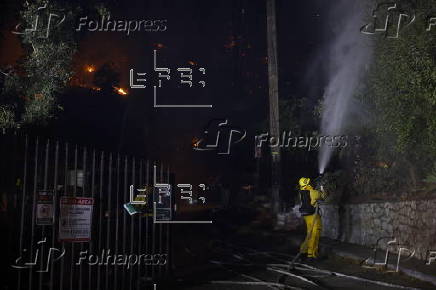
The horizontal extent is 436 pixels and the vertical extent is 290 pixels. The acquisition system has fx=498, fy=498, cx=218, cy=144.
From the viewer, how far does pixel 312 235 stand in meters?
12.3

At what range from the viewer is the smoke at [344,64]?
14.0m

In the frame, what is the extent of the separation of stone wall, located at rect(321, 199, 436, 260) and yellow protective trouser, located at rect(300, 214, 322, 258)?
72.5 inches

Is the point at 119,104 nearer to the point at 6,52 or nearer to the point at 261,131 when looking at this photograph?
the point at 6,52

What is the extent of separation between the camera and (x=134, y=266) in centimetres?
823

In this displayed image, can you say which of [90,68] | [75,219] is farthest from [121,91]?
[75,219]

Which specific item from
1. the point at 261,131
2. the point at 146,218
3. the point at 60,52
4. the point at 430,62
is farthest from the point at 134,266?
the point at 261,131

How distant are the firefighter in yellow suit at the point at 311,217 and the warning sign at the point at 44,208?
7.04 m

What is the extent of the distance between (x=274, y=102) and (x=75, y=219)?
13639 mm

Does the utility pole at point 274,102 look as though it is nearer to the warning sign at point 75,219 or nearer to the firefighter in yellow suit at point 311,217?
the firefighter in yellow suit at point 311,217

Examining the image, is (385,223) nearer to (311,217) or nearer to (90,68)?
(311,217)

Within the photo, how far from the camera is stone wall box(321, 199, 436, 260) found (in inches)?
420

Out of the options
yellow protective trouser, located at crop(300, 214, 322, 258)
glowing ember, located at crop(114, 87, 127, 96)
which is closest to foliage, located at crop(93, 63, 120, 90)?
glowing ember, located at crop(114, 87, 127, 96)

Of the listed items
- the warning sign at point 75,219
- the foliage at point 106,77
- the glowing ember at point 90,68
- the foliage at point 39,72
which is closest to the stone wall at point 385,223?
the warning sign at point 75,219

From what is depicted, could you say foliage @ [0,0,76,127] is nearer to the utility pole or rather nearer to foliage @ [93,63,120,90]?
the utility pole
